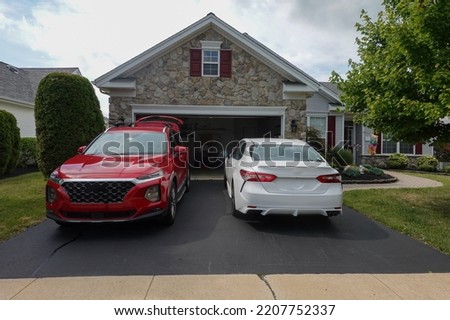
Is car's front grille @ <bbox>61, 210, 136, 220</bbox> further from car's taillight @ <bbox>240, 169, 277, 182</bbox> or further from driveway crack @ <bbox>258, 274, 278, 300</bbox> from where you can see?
driveway crack @ <bbox>258, 274, 278, 300</bbox>

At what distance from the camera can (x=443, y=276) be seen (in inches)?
150

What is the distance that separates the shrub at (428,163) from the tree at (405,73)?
1210 centimetres

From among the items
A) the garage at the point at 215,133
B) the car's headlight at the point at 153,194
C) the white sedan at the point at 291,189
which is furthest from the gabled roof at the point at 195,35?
the car's headlight at the point at 153,194

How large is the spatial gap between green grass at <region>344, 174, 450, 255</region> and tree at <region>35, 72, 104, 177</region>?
8.48 metres

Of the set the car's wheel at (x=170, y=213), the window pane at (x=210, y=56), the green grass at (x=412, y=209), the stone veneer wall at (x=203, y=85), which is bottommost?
the green grass at (x=412, y=209)

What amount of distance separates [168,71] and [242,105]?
296 centimetres

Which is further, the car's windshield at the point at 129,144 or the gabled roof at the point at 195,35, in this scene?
the gabled roof at the point at 195,35

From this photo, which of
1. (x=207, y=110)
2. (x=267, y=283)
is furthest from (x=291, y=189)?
(x=207, y=110)

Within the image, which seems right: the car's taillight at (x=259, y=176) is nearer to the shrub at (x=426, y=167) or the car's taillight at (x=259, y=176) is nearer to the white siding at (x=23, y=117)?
the shrub at (x=426, y=167)

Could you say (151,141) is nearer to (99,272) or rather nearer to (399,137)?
(99,272)

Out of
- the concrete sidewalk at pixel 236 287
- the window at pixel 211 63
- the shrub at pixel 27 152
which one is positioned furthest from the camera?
the shrub at pixel 27 152

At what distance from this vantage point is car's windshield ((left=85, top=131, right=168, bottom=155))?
6270mm

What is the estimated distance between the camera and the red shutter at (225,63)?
459 inches

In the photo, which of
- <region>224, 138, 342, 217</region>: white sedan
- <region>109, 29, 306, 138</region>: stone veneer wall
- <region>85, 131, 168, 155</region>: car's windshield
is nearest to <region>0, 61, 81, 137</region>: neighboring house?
<region>109, 29, 306, 138</region>: stone veneer wall
